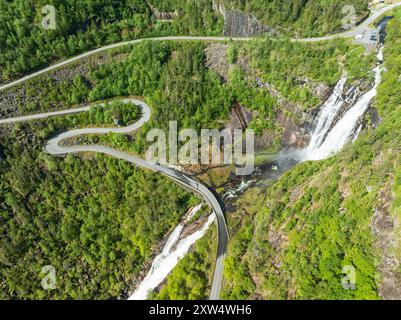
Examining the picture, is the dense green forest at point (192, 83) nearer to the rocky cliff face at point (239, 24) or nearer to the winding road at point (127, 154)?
the winding road at point (127, 154)

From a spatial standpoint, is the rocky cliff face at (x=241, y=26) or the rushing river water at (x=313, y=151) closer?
the rushing river water at (x=313, y=151)

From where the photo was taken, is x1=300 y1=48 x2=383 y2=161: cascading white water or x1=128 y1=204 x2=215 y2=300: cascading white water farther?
x1=300 y1=48 x2=383 y2=161: cascading white water

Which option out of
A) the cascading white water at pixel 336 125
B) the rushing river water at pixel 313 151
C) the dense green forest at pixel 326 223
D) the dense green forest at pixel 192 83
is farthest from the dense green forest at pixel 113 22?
the dense green forest at pixel 326 223

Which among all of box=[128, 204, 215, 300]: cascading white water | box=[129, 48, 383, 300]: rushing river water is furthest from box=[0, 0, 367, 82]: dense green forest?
box=[128, 204, 215, 300]: cascading white water

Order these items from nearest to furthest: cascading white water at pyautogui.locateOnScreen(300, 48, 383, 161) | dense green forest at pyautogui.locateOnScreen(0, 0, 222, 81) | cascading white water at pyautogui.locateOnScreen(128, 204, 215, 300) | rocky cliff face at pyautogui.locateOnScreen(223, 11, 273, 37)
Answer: cascading white water at pyautogui.locateOnScreen(128, 204, 215, 300) → cascading white water at pyautogui.locateOnScreen(300, 48, 383, 161) → dense green forest at pyautogui.locateOnScreen(0, 0, 222, 81) → rocky cliff face at pyautogui.locateOnScreen(223, 11, 273, 37)

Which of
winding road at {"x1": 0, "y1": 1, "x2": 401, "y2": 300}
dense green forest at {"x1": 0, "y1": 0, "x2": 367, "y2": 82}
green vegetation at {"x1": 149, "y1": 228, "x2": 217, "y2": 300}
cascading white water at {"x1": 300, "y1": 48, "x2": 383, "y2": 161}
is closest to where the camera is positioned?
green vegetation at {"x1": 149, "y1": 228, "x2": 217, "y2": 300}

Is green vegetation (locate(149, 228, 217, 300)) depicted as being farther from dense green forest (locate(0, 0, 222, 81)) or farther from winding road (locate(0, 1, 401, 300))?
dense green forest (locate(0, 0, 222, 81))

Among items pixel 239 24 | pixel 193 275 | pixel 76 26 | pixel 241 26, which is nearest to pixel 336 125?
pixel 241 26
